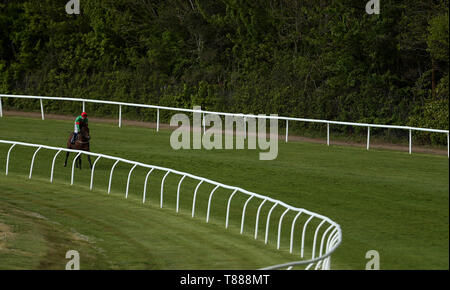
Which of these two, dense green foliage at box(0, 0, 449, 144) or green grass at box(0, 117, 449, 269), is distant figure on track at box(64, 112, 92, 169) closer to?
green grass at box(0, 117, 449, 269)

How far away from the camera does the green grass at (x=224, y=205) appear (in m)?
9.69

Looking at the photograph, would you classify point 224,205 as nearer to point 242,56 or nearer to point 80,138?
point 80,138

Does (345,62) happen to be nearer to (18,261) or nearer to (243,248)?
(243,248)

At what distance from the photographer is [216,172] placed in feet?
56.6

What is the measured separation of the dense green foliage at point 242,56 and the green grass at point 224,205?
4.53 metres

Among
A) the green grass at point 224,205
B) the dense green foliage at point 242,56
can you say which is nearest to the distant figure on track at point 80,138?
the green grass at point 224,205

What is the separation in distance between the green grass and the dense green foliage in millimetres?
4533

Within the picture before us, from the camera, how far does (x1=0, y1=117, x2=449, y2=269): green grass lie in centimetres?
969

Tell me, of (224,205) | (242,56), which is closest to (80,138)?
(224,205)

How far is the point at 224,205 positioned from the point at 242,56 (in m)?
16.3

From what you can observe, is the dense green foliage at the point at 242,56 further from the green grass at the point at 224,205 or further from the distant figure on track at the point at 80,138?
the distant figure on track at the point at 80,138

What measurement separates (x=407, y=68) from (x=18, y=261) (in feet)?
57.9

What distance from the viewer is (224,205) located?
47.2ft

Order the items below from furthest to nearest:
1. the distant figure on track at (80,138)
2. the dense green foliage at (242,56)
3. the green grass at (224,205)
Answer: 1. the dense green foliage at (242,56)
2. the distant figure on track at (80,138)
3. the green grass at (224,205)
